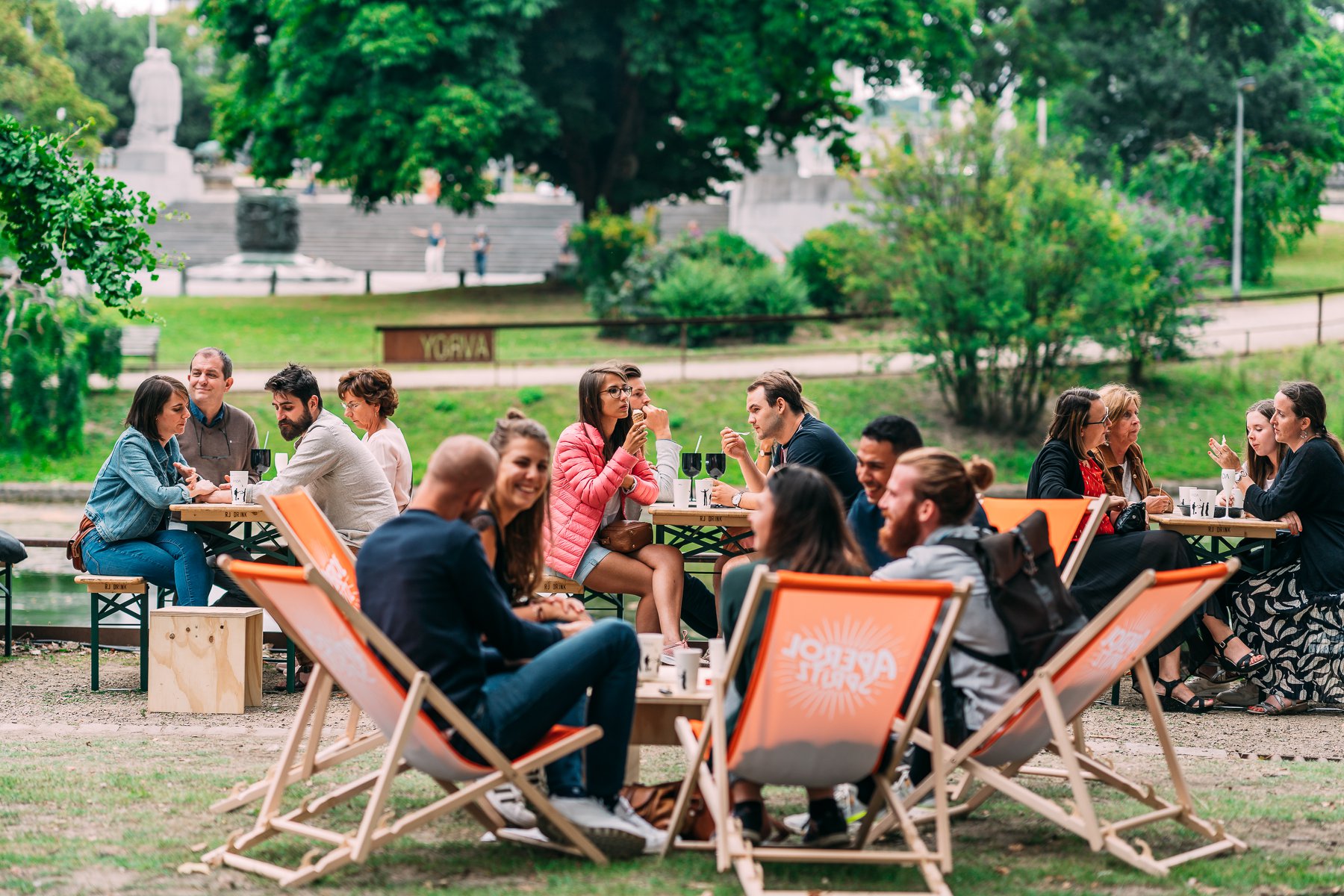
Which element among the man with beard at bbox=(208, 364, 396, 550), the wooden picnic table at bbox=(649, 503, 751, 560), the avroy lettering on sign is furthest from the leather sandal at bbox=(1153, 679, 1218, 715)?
the avroy lettering on sign

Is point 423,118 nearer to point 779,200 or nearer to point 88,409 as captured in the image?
point 88,409

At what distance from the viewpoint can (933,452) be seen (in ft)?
15.5

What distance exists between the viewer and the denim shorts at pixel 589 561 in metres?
7.52

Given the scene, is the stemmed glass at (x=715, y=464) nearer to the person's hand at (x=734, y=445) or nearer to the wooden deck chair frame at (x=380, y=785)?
the person's hand at (x=734, y=445)

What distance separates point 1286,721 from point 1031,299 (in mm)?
11578

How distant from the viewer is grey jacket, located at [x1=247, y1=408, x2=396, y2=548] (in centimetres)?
736

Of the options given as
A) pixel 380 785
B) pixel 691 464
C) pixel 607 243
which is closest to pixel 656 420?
pixel 691 464

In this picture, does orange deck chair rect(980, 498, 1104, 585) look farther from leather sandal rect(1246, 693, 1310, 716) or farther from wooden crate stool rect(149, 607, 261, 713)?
wooden crate stool rect(149, 607, 261, 713)

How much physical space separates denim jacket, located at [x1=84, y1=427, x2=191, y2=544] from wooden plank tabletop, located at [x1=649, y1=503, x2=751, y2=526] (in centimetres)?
237

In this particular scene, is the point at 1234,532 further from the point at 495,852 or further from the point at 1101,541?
the point at 495,852

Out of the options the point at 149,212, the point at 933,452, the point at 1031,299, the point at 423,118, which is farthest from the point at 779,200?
the point at 933,452

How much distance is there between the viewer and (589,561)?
7.54 m

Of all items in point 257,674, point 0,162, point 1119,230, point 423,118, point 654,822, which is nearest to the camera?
point 654,822

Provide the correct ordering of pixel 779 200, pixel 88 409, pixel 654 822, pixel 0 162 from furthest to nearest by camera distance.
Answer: pixel 779 200
pixel 88 409
pixel 0 162
pixel 654 822
